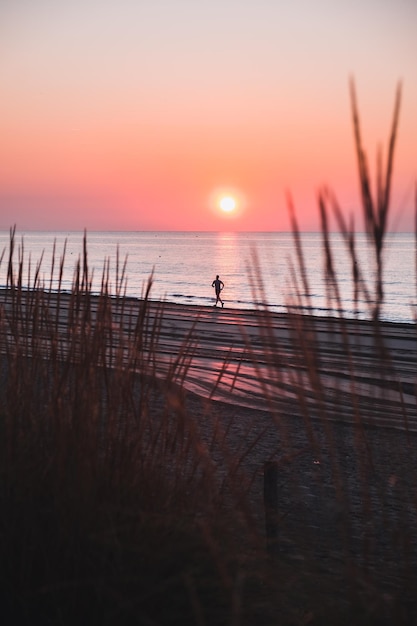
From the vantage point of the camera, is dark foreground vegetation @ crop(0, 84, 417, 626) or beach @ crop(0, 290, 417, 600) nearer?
beach @ crop(0, 290, 417, 600)

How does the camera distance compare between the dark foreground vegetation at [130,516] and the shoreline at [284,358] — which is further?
the dark foreground vegetation at [130,516]

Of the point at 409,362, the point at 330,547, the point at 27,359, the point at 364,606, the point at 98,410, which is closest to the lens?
the point at 364,606

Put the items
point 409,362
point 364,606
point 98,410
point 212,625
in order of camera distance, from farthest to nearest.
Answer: point 409,362 → point 98,410 → point 212,625 → point 364,606

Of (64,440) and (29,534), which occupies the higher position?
(64,440)

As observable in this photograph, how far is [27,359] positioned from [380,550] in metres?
2.77

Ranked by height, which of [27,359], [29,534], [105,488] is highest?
[27,359]

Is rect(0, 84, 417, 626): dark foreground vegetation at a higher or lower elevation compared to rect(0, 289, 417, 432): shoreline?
lower

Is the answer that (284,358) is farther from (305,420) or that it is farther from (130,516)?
(130,516)

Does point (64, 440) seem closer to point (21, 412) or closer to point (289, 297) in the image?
point (21, 412)

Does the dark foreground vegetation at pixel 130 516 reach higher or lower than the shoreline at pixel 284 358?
lower

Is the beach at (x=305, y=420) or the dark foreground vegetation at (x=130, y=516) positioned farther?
the dark foreground vegetation at (x=130, y=516)

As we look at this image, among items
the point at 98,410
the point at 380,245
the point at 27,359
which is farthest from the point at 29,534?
the point at 380,245

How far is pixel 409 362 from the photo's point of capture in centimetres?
1484

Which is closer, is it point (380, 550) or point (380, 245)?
point (380, 245)
